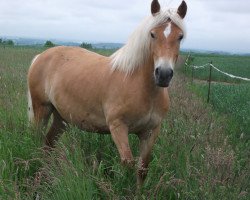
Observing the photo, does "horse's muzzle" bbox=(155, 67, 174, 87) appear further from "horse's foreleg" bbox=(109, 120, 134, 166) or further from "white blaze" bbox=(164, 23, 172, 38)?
"horse's foreleg" bbox=(109, 120, 134, 166)

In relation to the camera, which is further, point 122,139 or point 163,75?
point 122,139

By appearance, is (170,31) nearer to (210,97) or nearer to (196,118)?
(196,118)

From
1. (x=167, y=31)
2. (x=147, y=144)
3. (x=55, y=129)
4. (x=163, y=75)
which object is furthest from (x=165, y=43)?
(x=55, y=129)

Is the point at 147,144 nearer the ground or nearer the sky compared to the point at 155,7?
nearer the ground

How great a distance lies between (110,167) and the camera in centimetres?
445

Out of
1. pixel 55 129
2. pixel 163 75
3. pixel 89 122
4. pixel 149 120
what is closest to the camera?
pixel 163 75

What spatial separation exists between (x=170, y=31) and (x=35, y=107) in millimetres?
2713

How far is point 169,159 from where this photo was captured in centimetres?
428

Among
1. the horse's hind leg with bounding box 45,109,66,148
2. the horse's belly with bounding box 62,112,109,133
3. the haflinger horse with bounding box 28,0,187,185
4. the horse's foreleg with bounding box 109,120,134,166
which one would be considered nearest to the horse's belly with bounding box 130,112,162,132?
the haflinger horse with bounding box 28,0,187,185

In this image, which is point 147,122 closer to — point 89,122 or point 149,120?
point 149,120

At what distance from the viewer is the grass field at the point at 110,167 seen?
3238 millimetres

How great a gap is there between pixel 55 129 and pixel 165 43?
272 centimetres

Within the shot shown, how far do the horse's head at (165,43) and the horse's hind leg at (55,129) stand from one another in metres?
2.41

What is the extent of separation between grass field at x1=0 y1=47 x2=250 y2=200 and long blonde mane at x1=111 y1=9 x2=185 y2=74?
0.95 m
